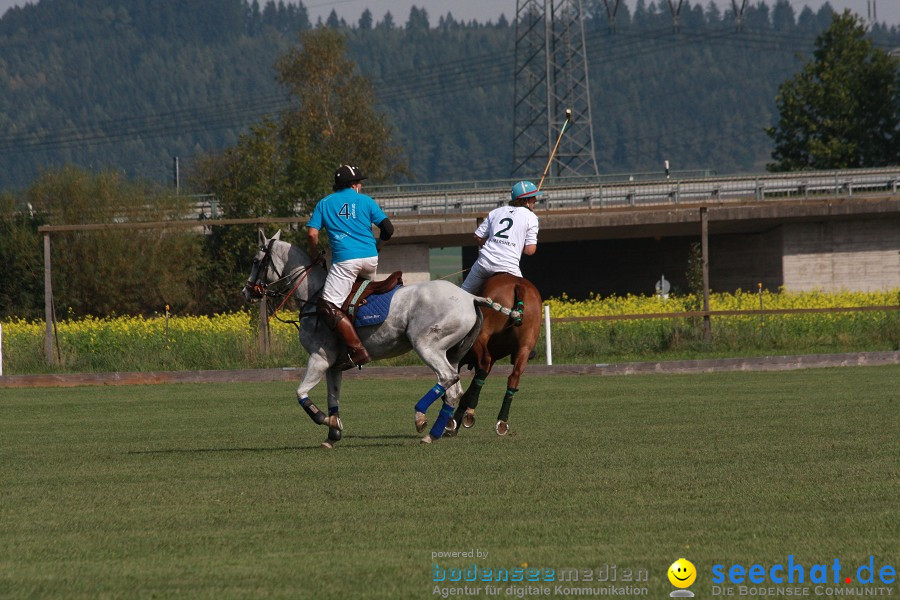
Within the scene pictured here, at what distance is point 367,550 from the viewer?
268 inches

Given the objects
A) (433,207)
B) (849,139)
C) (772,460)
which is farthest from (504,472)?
(849,139)

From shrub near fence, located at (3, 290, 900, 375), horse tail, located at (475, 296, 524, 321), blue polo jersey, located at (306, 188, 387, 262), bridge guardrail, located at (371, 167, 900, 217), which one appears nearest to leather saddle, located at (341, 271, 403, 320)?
blue polo jersey, located at (306, 188, 387, 262)

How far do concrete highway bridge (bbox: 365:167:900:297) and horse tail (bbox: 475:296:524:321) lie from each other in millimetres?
20537

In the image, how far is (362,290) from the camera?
11531 mm

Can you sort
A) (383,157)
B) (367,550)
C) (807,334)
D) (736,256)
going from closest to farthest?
(367,550)
(807,334)
(736,256)
(383,157)

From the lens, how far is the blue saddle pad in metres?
11.5

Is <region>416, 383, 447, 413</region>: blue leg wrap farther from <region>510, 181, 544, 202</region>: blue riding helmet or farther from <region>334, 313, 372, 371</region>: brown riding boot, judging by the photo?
<region>510, 181, 544, 202</region>: blue riding helmet

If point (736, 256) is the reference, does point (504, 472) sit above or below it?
above

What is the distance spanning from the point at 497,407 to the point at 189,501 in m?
7.58

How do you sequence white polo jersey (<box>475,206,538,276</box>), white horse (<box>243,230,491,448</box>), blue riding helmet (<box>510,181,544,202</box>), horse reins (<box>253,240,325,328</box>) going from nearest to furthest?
white horse (<box>243,230,491,448</box>) → horse reins (<box>253,240,325,328</box>) → white polo jersey (<box>475,206,538,276</box>) → blue riding helmet (<box>510,181,544,202</box>)

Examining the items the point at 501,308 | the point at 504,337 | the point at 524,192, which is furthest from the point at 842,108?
the point at 501,308

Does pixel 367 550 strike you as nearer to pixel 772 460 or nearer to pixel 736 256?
pixel 772 460

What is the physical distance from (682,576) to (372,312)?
588 centimetres

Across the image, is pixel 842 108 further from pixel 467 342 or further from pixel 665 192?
pixel 467 342
